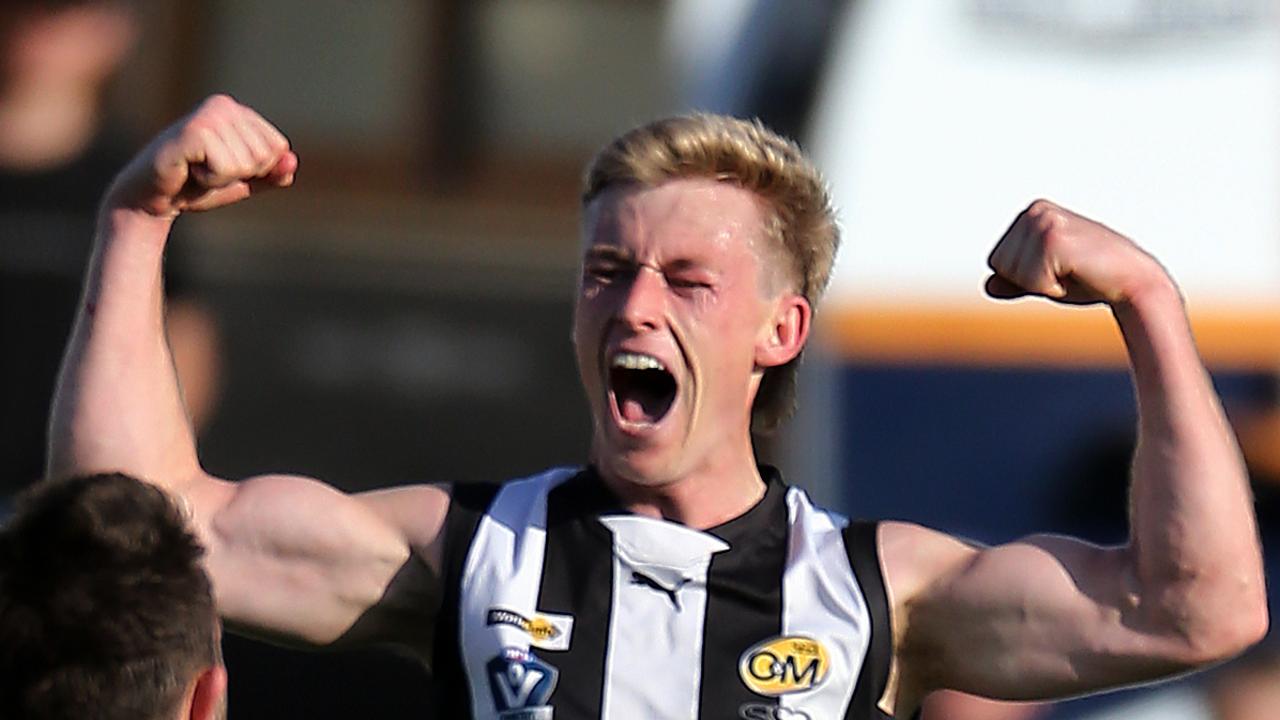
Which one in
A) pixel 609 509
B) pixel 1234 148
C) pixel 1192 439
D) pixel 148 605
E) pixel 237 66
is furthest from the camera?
pixel 237 66

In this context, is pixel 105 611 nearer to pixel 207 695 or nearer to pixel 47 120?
pixel 207 695

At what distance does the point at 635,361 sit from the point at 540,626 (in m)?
0.37

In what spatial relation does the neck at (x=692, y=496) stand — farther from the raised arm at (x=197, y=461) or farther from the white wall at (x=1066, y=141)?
the white wall at (x=1066, y=141)

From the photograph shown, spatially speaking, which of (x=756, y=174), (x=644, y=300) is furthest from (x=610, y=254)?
(x=756, y=174)

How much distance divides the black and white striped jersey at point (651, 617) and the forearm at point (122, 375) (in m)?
0.41

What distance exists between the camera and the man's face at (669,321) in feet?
10.6

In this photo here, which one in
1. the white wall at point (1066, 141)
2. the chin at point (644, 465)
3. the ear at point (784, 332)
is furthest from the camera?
the white wall at point (1066, 141)

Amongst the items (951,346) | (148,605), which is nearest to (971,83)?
(951,346)

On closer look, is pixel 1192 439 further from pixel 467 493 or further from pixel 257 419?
pixel 257 419

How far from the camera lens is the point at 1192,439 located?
3018 millimetres

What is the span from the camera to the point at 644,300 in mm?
3203

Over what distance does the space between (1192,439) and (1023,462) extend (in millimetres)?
3369

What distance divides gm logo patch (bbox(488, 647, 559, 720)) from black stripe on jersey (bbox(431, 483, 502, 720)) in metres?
0.06

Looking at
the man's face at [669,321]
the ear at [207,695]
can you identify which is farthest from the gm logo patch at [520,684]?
the ear at [207,695]
